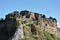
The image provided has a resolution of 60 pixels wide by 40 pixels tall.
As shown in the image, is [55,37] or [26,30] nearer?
[26,30]

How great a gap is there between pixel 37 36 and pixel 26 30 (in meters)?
2.61

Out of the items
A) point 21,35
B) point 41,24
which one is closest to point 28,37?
point 21,35

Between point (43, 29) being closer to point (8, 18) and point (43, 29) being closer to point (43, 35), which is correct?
point (43, 35)

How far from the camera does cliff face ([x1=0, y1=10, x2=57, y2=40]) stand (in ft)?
256

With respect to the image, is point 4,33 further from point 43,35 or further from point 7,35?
point 43,35

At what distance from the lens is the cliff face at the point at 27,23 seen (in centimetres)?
7790

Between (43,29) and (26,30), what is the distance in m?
5.99

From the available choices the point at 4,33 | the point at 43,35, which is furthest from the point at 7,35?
the point at 43,35

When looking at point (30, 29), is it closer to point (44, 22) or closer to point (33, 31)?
point (33, 31)

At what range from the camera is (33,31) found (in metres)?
78.4

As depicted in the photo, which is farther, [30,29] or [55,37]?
[55,37]

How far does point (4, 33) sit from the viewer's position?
81188 millimetres

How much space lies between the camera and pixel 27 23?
78500 mm

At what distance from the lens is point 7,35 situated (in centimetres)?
7956
